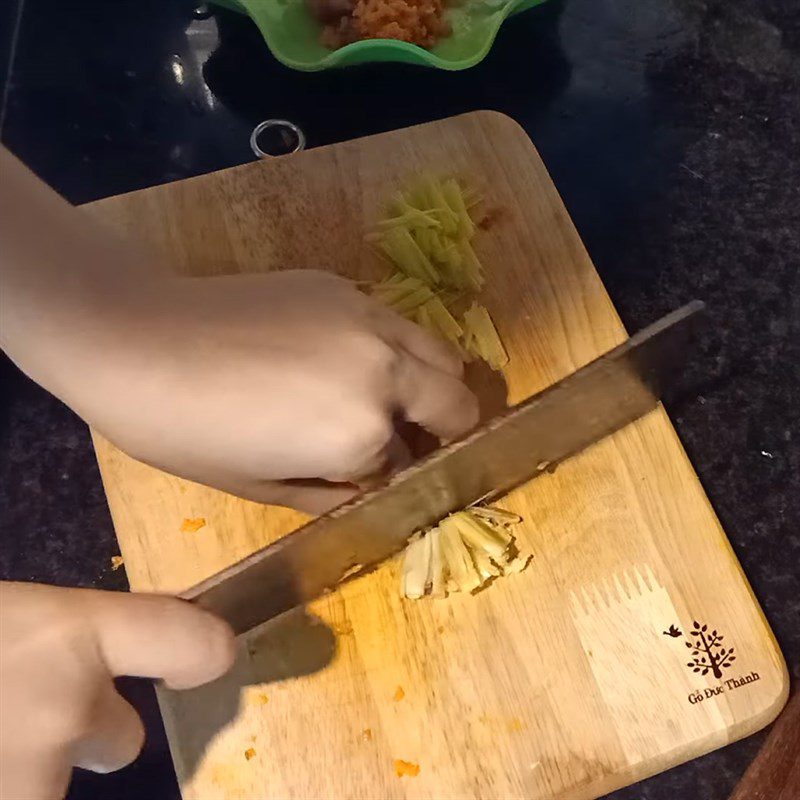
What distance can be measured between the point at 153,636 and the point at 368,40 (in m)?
0.71

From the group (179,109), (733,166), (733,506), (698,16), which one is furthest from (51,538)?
(698,16)

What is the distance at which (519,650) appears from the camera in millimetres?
784

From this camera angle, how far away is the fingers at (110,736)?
62 centimetres

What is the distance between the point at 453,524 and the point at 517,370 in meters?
0.17

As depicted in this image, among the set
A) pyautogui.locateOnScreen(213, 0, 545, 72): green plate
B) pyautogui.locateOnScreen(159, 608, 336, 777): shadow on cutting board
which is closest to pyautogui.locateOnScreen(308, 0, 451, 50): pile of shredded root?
pyautogui.locateOnScreen(213, 0, 545, 72): green plate

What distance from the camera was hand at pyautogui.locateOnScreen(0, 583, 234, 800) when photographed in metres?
0.57

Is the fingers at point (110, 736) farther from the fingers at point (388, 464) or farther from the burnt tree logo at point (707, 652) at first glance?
the burnt tree logo at point (707, 652)

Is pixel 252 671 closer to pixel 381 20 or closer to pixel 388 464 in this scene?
pixel 388 464

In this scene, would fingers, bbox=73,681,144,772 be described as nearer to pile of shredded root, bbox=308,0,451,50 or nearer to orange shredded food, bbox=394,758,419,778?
orange shredded food, bbox=394,758,419,778

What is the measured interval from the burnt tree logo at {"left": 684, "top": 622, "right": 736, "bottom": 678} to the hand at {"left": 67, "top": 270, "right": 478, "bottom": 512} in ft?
1.02

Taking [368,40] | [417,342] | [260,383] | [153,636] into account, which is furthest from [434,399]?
[368,40]

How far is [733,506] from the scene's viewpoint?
95 centimetres

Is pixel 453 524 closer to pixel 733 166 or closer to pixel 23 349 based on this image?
pixel 23 349

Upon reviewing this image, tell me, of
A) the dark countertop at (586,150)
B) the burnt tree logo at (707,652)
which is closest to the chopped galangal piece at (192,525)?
the dark countertop at (586,150)
